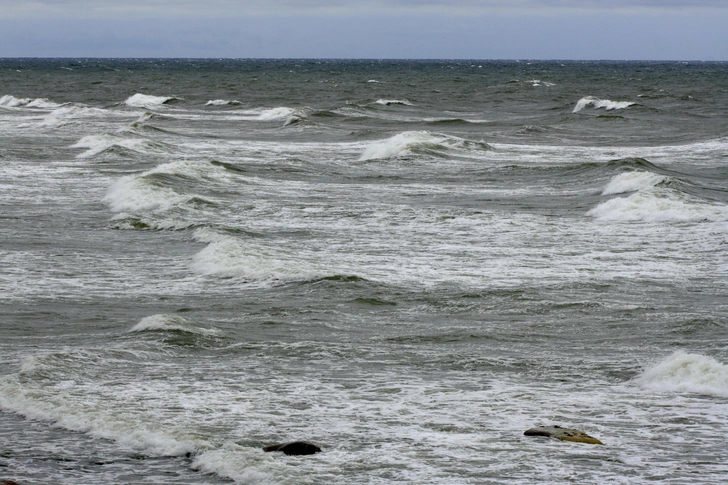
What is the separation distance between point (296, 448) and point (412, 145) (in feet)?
87.5

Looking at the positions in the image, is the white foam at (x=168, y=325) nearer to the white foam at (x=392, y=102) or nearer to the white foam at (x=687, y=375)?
the white foam at (x=687, y=375)

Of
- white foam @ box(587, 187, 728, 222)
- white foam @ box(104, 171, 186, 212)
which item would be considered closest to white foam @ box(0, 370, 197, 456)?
white foam @ box(104, 171, 186, 212)

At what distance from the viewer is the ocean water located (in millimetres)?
8047

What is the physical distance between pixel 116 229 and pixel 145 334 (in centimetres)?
803

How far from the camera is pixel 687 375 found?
33.0 ft

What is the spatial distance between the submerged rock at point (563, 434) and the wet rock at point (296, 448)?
61.9 inches

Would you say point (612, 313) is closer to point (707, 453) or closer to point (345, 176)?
point (707, 453)

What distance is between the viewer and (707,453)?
8023 mm

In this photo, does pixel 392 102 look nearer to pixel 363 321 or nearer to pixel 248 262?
pixel 248 262

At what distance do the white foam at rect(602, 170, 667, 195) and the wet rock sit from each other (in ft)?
56.7

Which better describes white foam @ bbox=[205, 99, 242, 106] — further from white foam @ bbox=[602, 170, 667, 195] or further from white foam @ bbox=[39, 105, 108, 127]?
white foam @ bbox=[602, 170, 667, 195]

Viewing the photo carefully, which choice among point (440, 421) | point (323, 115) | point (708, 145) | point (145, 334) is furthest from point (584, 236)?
point (323, 115)

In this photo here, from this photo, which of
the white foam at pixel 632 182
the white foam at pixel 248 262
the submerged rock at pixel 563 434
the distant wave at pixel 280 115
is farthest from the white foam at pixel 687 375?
the distant wave at pixel 280 115

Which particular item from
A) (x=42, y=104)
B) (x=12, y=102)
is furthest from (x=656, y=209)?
(x=12, y=102)
